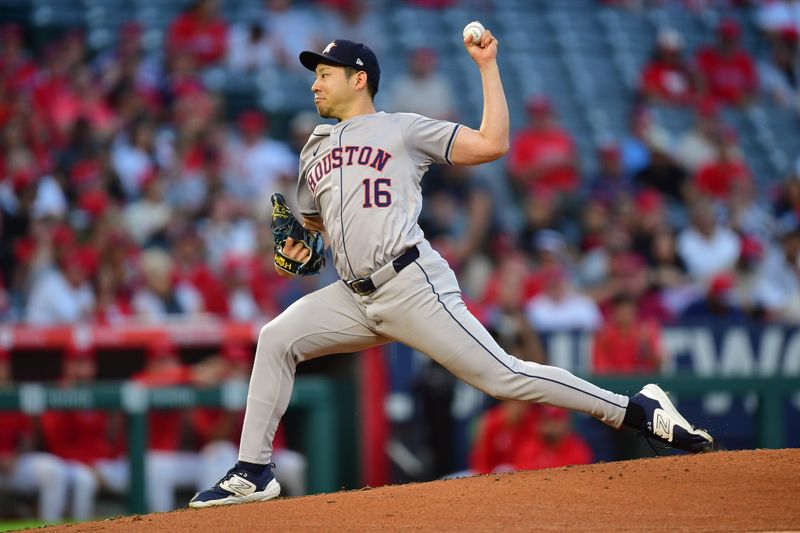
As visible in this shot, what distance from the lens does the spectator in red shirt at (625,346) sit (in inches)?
337

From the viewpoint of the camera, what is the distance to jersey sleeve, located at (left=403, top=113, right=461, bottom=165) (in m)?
4.43

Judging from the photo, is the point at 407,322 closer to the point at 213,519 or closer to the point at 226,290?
the point at 213,519

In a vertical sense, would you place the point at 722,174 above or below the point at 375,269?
above

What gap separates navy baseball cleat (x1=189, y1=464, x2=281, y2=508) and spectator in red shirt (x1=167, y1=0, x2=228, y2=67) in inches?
292

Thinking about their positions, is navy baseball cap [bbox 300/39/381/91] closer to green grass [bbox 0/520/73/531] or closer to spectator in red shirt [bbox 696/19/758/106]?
green grass [bbox 0/520/73/531]

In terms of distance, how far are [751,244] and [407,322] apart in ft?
24.0

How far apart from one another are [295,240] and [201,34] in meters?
→ 7.34

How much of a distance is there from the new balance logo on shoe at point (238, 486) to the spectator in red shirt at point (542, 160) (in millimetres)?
7190

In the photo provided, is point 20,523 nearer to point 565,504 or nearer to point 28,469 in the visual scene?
point 28,469

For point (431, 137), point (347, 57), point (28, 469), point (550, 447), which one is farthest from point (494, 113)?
point (28, 469)

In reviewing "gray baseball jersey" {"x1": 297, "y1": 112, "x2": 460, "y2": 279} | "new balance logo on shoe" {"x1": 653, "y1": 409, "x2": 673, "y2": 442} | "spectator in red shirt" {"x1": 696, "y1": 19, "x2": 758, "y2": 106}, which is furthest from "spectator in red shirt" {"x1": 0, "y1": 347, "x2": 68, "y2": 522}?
"spectator in red shirt" {"x1": 696, "y1": 19, "x2": 758, "y2": 106}

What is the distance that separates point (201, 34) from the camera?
38.0 ft

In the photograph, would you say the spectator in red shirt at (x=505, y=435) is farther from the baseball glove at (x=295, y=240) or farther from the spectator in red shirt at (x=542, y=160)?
the spectator in red shirt at (x=542, y=160)

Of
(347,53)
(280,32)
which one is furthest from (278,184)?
(347,53)
